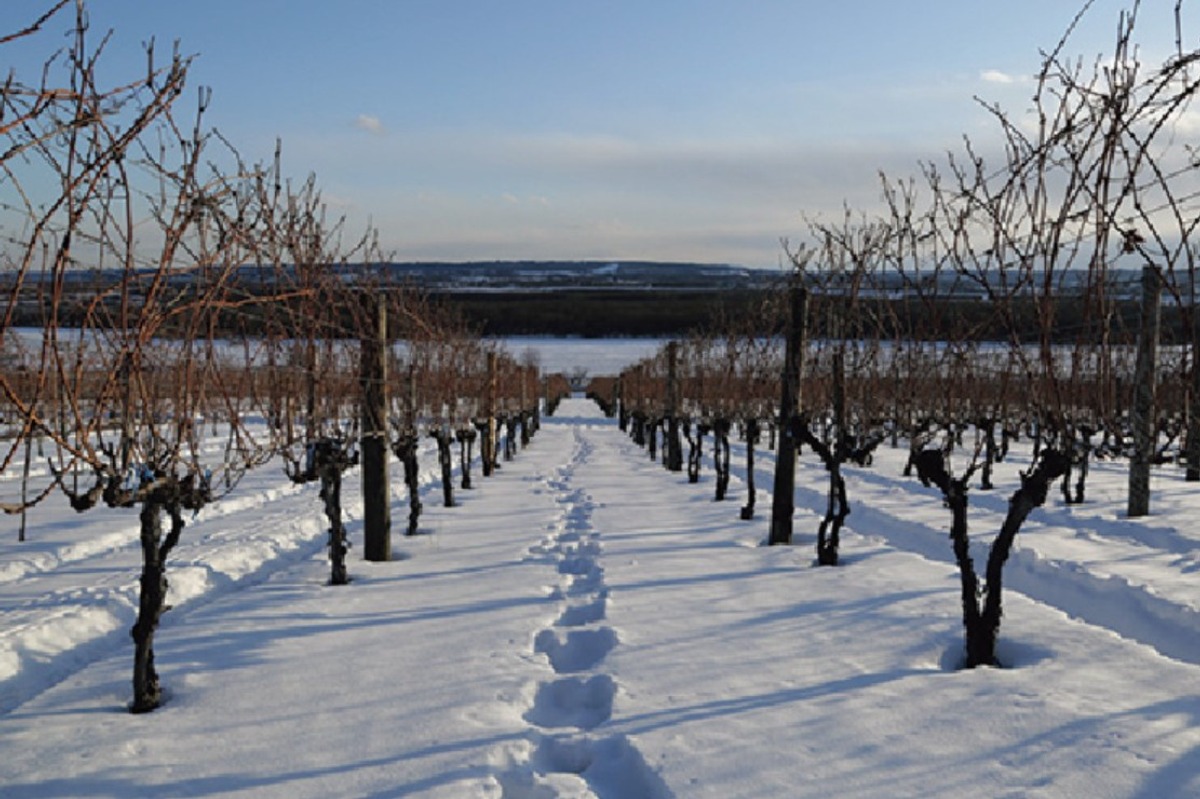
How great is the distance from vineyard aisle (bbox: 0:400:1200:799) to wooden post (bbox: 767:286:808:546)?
1.79 feet

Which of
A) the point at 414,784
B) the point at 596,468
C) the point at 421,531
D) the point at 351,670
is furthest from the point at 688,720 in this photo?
the point at 596,468

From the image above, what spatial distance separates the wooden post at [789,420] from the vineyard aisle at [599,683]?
546 millimetres

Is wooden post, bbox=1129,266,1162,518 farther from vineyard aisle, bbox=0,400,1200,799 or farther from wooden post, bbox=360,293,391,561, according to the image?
wooden post, bbox=360,293,391,561

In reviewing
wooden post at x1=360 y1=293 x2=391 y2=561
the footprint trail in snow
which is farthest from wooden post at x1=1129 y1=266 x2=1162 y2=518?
wooden post at x1=360 y1=293 x2=391 y2=561

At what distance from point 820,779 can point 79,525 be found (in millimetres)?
8456

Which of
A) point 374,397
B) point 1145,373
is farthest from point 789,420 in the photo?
point 1145,373

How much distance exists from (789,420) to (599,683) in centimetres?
394

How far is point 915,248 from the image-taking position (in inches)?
237

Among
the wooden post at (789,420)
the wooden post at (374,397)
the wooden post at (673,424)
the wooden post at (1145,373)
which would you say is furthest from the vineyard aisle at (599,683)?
the wooden post at (673,424)

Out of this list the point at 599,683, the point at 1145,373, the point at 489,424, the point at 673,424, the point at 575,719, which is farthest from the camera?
the point at 673,424

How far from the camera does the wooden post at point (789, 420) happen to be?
25.0 ft

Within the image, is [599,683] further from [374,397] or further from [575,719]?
[374,397]

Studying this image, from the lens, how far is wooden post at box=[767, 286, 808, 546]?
7633 mm

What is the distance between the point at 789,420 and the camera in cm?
753
